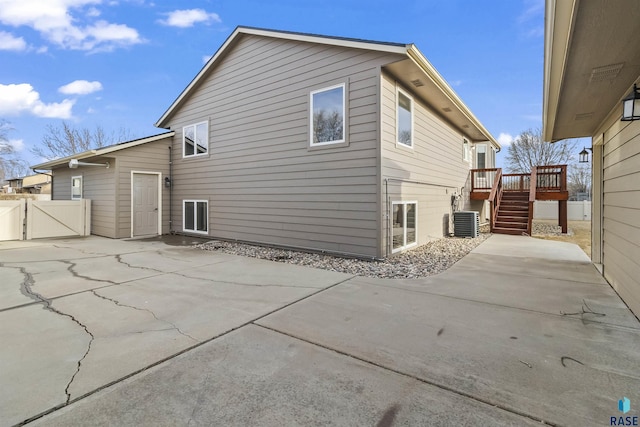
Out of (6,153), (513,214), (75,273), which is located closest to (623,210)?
(513,214)

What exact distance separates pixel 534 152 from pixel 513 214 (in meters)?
21.4

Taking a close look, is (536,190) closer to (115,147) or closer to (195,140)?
(195,140)

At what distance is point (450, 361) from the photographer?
8.41ft

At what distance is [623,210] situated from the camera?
14.2 feet

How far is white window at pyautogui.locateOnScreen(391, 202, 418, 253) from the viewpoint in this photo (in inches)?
275

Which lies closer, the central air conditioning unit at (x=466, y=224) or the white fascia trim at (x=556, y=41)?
the white fascia trim at (x=556, y=41)

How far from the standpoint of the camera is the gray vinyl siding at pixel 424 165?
6547 mm

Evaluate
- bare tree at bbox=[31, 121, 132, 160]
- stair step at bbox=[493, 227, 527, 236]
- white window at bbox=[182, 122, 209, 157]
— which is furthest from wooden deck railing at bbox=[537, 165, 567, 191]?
bare tree at bbox=[31, 121, 132, 160]

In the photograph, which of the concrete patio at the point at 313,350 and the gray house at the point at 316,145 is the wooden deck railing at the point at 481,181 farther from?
the concrete patio at the point at 313,350

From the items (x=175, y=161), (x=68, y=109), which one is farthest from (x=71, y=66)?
(x=175, y=161)

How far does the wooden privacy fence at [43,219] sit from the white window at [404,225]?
10.7 m

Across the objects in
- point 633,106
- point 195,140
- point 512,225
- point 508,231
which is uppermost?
point 195,140

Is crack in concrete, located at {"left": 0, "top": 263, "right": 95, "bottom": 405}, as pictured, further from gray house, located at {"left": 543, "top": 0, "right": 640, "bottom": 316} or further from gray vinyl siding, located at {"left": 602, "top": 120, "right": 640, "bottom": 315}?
gray vinyl siding, located at {"left": 602, "top": 120, "right": 640, "bottom": 315}

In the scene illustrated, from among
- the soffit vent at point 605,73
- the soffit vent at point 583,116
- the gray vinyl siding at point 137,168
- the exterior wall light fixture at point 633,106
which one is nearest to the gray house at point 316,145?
the gray vinyl siding at point 137,168
